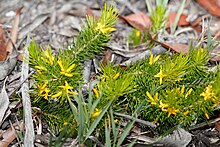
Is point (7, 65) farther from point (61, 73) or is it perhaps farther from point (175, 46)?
point (175, 46)

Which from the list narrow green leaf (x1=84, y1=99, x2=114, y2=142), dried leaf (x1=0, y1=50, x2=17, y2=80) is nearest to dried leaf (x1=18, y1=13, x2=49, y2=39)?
dried leaf (x1=0, y1=50, x2=17, y2=80)

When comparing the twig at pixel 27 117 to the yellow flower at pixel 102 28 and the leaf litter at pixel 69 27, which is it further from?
the yellow flower at pixel 102 28

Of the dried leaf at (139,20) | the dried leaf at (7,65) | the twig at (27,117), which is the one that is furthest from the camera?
the dried leaf at (139,20)

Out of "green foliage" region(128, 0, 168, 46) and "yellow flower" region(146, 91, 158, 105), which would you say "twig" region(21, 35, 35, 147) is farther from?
"green foliage" region(128, 0, 168, 46)

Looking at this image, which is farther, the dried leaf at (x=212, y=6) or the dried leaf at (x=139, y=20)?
the dried leaf at (x=212, y=6)

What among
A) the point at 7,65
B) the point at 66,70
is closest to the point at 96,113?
the point at 66,70

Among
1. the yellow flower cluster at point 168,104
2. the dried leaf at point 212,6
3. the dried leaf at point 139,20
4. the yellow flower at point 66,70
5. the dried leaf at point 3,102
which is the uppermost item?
the dried leaf at point 212,6

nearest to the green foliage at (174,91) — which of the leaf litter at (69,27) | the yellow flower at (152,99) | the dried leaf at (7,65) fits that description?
the yellow flower at (152,99)

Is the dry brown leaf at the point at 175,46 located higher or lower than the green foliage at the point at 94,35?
lower
